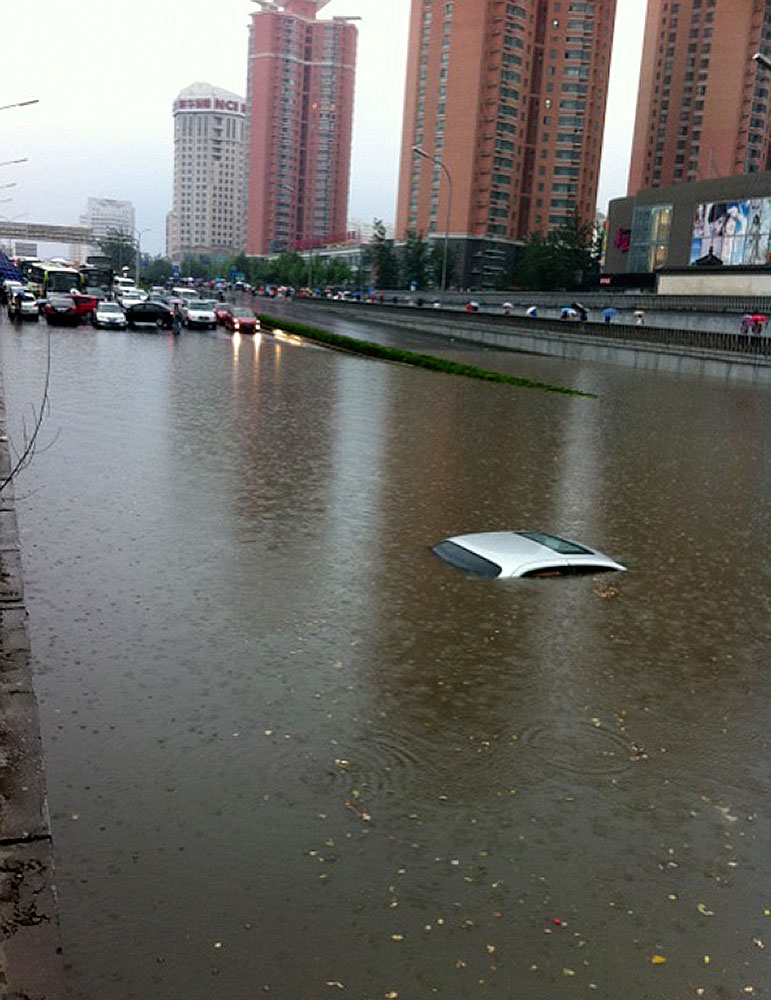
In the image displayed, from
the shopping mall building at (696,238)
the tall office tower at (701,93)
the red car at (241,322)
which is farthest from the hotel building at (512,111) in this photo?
the red car at (241,322)

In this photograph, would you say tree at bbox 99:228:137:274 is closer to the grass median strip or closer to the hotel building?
the hotel building

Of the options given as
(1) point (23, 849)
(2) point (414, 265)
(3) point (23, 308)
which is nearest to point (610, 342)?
(3) point (23, 308)

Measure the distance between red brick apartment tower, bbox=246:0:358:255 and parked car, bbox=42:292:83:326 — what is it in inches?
5341

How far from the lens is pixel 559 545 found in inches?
407

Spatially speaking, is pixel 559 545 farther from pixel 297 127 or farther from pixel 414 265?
pixel 297 127

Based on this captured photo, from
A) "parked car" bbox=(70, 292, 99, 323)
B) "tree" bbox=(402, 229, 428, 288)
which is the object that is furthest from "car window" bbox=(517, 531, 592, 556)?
"tree" bbox=(402, 229, 428, 288)

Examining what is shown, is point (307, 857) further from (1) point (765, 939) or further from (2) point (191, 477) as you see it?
(2) point (191, 477)

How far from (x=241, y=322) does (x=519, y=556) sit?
44040 millimetres

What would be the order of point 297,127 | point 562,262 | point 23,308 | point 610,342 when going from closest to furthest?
point 23,308 → point 610,342 → point 562,262 → point 297,127

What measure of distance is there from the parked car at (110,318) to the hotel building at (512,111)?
3098 inches

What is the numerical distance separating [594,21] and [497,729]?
13149cm

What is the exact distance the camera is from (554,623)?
8.43 meters

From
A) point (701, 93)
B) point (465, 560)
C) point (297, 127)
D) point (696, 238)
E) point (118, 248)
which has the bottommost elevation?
point (465, 560)

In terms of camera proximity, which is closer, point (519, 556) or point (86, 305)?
point (519, 556)
